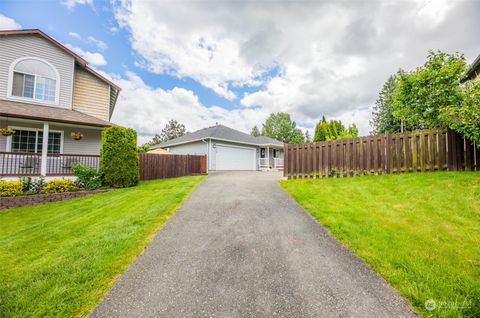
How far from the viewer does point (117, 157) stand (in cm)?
966

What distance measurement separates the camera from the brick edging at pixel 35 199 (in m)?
7.43

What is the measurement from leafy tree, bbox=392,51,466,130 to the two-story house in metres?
14.7

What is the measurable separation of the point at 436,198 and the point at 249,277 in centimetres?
524

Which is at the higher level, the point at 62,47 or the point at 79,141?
the point at 62,47

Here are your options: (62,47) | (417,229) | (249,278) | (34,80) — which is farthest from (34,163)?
(417,229)

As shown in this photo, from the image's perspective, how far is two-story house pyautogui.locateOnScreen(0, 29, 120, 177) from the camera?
9211 millimetres

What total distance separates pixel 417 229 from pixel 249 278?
333 cm

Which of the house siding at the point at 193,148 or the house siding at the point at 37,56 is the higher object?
the house siding at the point at 37,56

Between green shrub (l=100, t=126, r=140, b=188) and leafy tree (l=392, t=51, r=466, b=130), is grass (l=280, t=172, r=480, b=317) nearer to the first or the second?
leafy tree (l=392, t=51, r=466, b=130)

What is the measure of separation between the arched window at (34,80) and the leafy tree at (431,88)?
58.9ft

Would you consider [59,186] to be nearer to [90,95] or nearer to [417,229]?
[90,95]

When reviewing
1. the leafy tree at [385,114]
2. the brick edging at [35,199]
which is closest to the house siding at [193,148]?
the brick edging at [35,199]

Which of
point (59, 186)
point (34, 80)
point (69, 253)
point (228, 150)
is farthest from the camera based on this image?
point (228, 150)

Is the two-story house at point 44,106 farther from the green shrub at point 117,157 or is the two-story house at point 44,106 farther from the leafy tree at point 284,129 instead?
the leafy tree at point 284,129
